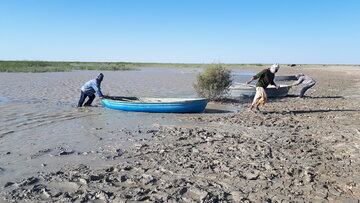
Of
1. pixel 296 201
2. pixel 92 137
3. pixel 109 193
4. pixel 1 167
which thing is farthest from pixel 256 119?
pixel 1 167

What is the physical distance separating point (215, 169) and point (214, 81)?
28.0 ft

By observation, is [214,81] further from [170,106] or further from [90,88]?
[90,88]

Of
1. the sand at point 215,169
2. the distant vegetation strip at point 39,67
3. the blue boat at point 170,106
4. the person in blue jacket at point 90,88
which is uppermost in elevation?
the distant vegetation strip at point 39,67

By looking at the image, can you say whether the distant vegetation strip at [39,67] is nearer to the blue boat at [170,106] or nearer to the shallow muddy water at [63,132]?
the shallow muddy water at [63,132]

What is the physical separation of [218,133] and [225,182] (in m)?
3.09

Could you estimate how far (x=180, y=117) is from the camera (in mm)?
9898

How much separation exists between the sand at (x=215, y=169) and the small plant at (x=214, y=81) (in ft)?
16.7

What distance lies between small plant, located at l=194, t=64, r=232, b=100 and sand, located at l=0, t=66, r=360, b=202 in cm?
510

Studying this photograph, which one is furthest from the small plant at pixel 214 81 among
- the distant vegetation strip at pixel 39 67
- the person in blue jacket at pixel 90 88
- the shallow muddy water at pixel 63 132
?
the distant vegetation strip at pixel 39 67

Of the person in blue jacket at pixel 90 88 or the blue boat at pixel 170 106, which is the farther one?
the person in blue jacket at pixel 90 88

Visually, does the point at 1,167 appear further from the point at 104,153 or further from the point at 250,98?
A: the point at 250,98

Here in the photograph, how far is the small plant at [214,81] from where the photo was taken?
43.2 ft

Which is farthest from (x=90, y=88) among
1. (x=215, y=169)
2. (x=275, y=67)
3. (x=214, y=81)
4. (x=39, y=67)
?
(x=39, y=67)

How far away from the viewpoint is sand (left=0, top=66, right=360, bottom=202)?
13.3ft
